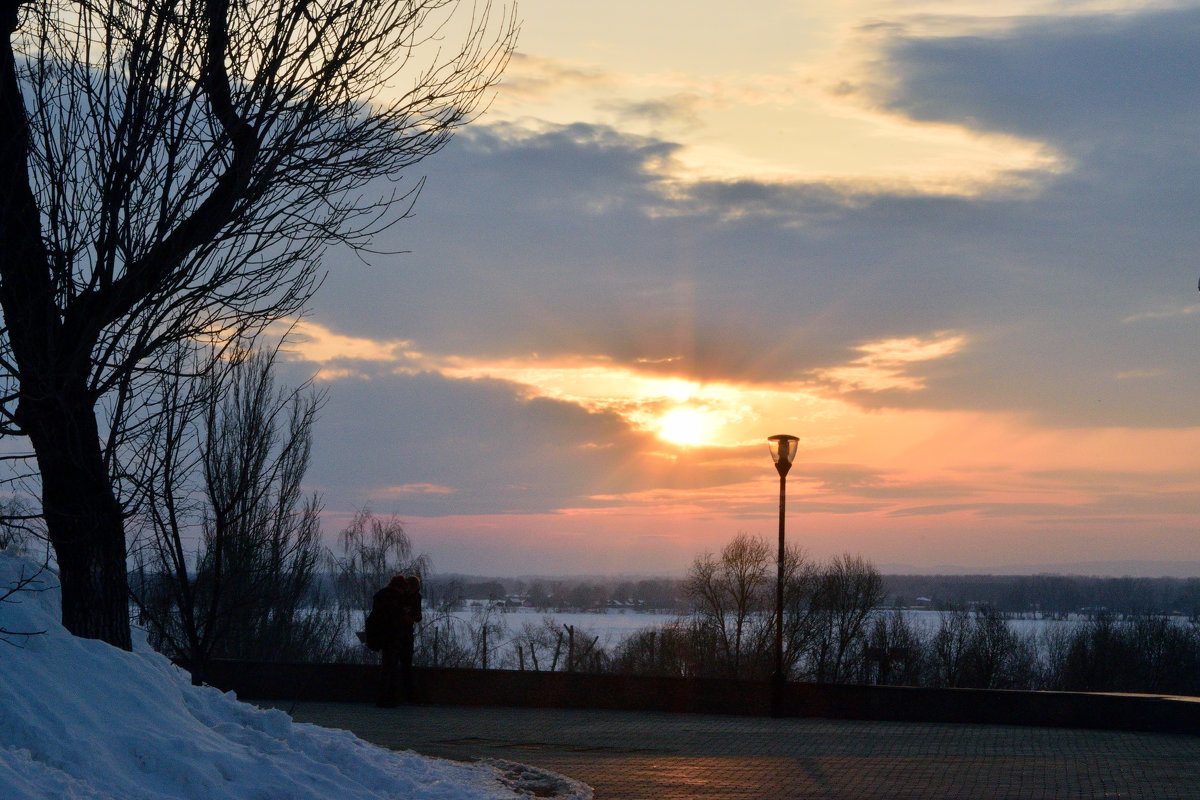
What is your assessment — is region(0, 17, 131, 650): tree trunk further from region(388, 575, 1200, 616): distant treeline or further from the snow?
region(388, 575, 1200, 616): distant treeline

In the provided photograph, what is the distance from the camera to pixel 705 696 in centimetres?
1590

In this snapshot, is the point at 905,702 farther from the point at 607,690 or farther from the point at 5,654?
the point at 5,654

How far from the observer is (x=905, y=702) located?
49.8 feet

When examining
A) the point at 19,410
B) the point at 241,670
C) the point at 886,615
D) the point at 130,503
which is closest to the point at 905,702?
the point at 241,670

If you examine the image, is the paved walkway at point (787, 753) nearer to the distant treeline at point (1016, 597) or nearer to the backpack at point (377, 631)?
the backpack at point (377, 631)

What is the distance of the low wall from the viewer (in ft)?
46.3

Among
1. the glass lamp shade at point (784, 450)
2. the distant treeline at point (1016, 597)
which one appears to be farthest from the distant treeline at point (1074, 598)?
the glass lamp shade at point (784, 450)

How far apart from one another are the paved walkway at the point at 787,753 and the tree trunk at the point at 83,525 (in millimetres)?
3847

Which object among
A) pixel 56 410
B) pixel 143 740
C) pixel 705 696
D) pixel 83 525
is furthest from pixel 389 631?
pixel 56 410

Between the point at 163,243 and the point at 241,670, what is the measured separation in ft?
36.0

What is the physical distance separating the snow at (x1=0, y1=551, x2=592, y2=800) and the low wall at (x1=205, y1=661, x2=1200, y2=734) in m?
7.31

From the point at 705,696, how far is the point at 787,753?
14.1 feet

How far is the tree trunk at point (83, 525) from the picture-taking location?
752 centimetres

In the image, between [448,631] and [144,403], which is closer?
[144,403]
